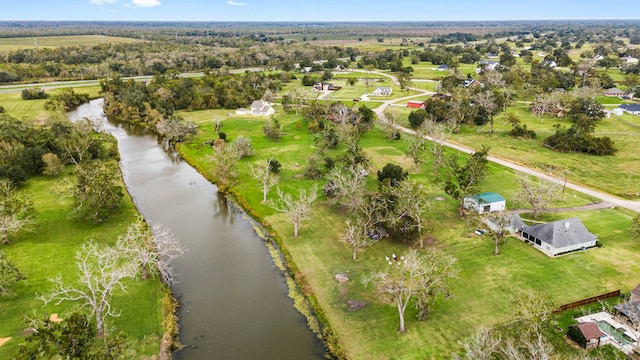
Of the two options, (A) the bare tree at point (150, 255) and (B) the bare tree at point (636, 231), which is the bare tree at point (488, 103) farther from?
(A) the bare tree at point (150, 255)

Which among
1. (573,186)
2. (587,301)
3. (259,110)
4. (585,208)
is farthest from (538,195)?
(259,110)

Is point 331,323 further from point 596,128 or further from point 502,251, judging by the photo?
point 596,128

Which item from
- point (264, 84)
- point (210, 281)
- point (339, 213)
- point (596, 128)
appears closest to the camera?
point (210, 281)

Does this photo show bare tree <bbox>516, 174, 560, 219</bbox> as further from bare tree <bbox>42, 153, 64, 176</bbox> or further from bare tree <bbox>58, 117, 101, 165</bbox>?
bare tree <bbox>42, 153, 64, 176</bbox>

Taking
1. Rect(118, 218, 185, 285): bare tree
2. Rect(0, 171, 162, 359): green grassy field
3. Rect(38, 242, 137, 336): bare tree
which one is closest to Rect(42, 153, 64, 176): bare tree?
Rect(0, 171, 162, 359): green grassy field

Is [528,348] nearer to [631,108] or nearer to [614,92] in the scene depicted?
[631,108]

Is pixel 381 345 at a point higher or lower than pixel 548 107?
lower

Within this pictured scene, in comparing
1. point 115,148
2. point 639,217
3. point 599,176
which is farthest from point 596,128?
point 115,148
